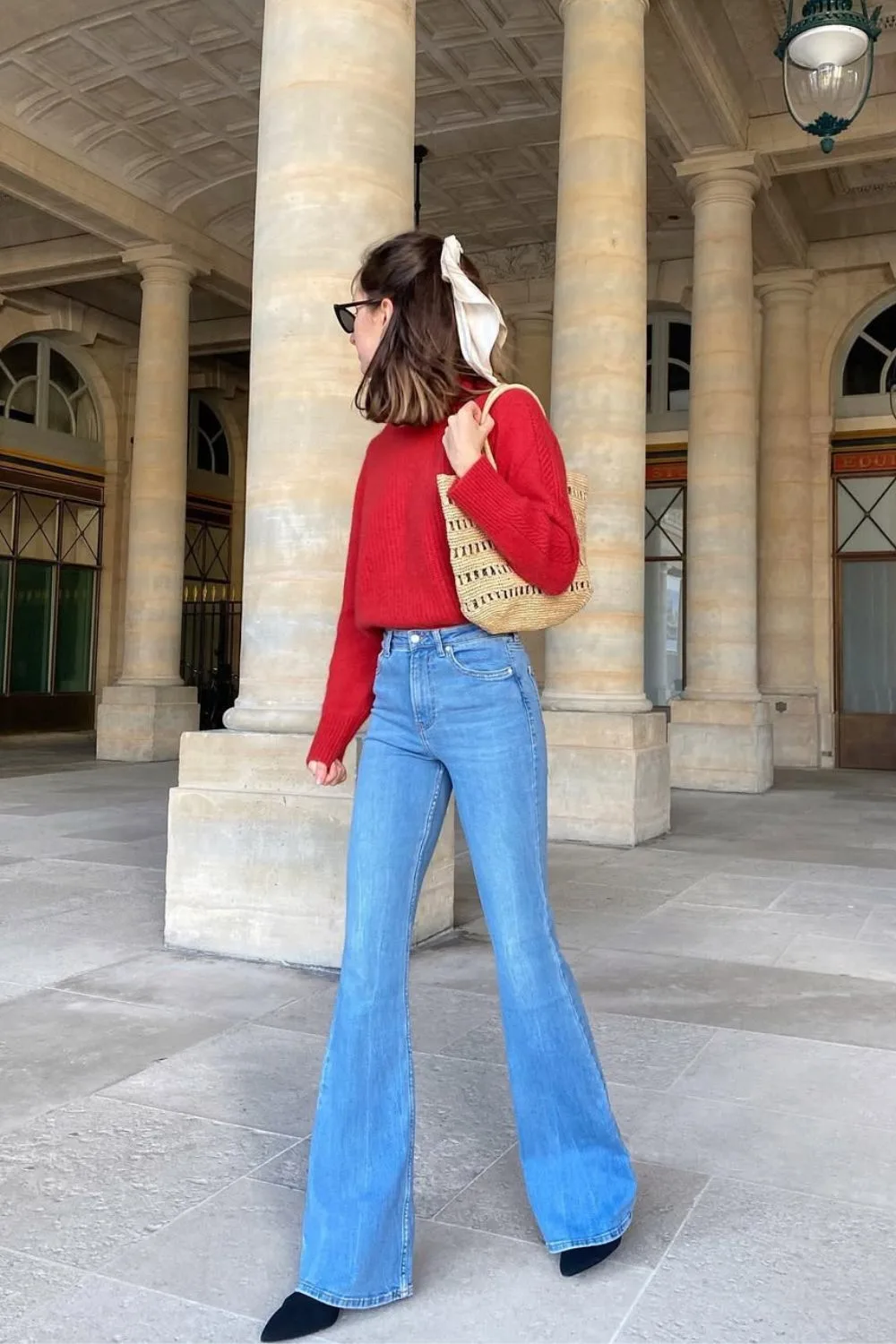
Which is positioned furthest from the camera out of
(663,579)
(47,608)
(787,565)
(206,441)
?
(206,441)

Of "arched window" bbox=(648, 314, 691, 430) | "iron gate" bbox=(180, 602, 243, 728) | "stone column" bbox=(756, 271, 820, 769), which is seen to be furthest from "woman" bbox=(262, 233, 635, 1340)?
"iron gate" bbox=(180, 602, 243, 728)

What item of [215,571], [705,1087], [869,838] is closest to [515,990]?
[705,1087]

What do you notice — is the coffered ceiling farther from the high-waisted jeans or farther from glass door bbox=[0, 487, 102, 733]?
the high-waisted jeans

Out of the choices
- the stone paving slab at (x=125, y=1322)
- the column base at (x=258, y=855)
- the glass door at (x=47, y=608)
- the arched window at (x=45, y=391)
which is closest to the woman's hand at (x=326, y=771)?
the stone paving slab at (x=125, y=1322)

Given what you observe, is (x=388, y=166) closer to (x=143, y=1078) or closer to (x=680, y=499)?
(x=143, y=1078)

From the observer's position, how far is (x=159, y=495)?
17.8 m

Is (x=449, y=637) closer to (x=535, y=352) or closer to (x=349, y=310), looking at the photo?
(x=349, y=310)

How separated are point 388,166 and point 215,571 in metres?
22.7

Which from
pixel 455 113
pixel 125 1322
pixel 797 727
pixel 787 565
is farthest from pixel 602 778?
pixel 455 113

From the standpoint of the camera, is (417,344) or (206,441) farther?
(206,441)

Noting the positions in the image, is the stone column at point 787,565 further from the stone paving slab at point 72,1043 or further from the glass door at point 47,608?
the stone paving slab at point 72,1043

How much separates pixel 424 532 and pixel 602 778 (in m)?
6.72

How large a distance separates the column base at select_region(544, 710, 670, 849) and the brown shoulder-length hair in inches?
263

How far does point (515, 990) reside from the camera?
2396mm
